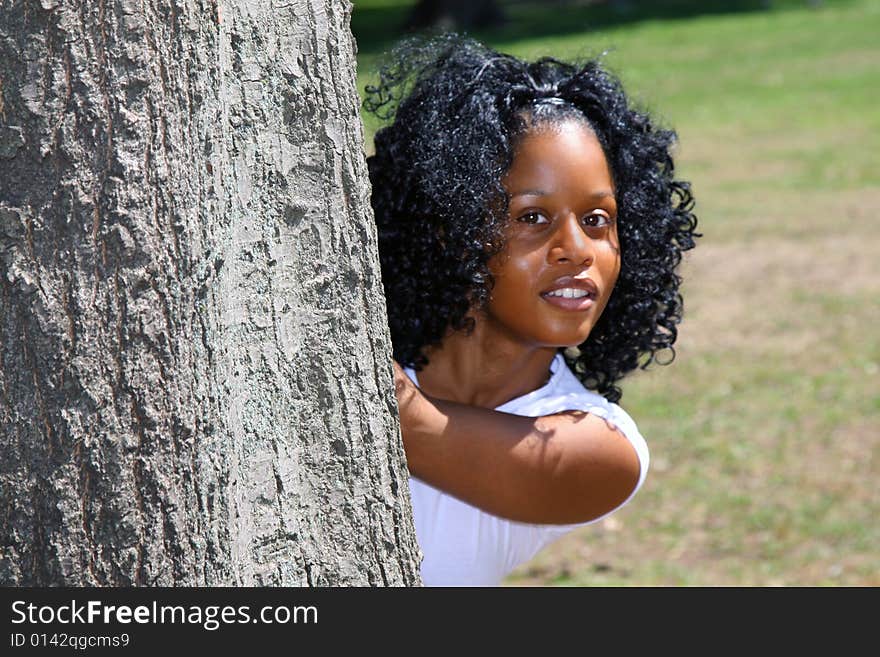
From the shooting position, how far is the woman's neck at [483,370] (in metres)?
2.70

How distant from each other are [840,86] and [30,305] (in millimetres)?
16009

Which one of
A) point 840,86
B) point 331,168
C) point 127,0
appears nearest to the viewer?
point 127,0

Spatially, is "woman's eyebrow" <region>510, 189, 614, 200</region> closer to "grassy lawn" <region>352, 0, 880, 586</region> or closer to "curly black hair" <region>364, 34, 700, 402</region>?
"curly black hair" <region>364, 34, 700, 402</region>

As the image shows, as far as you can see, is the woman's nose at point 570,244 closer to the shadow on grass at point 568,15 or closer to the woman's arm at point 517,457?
the woman's arm at point 517,457

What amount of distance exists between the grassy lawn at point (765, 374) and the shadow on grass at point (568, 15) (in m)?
8.34

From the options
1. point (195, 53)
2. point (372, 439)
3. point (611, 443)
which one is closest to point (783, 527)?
point (611, 443)

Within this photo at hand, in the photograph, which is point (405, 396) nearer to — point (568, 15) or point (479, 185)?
point (479, 185)

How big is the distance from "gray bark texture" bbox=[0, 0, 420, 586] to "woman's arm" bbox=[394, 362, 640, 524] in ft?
1.09

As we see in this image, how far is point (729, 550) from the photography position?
5.20 meters

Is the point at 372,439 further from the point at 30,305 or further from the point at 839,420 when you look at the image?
the point at 839,420

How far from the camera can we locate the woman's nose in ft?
8.08

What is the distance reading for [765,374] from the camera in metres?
7.13

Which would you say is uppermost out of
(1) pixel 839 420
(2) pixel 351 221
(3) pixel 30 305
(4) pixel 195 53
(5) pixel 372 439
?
(1) pixel 839 420

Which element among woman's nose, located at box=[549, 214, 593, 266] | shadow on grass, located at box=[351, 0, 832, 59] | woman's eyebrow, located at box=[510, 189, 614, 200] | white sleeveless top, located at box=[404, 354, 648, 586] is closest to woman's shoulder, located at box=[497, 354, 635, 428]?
white sleeveless top, located at box=[404, 354, 648, 586]
